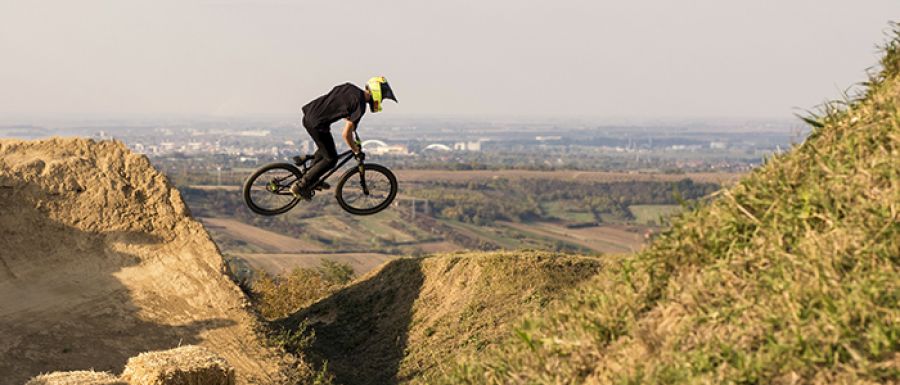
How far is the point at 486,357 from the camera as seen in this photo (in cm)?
916

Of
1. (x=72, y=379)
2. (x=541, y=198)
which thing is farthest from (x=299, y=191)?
(x=541, y=198)

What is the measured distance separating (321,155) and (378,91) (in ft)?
7.40

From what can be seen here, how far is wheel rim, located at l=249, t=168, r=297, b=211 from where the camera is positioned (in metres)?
18.5

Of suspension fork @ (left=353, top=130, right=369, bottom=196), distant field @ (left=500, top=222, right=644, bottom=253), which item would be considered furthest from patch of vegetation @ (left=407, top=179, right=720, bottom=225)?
suspension fork @ (left=353, top=130, right=369, bottom=196)

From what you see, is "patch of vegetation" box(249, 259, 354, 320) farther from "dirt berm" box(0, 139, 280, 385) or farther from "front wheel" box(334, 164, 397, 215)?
"front wheel" box(334, 164, 397, 215)

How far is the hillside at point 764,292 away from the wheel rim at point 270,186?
1009cm

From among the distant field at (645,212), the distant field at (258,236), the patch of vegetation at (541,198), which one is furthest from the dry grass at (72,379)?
the distant field at (645,212)

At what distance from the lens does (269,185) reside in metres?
18.6

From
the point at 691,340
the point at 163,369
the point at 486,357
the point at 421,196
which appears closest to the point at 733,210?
the point at 691,340

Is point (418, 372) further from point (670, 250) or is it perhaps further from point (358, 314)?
point (670, 250)

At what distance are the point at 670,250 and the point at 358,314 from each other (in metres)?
23.1

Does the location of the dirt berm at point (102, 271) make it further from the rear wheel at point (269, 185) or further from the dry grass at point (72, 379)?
the dry grass at point (72, 379)

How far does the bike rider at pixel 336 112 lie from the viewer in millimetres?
16359

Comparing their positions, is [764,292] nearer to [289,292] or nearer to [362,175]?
[362,175]
